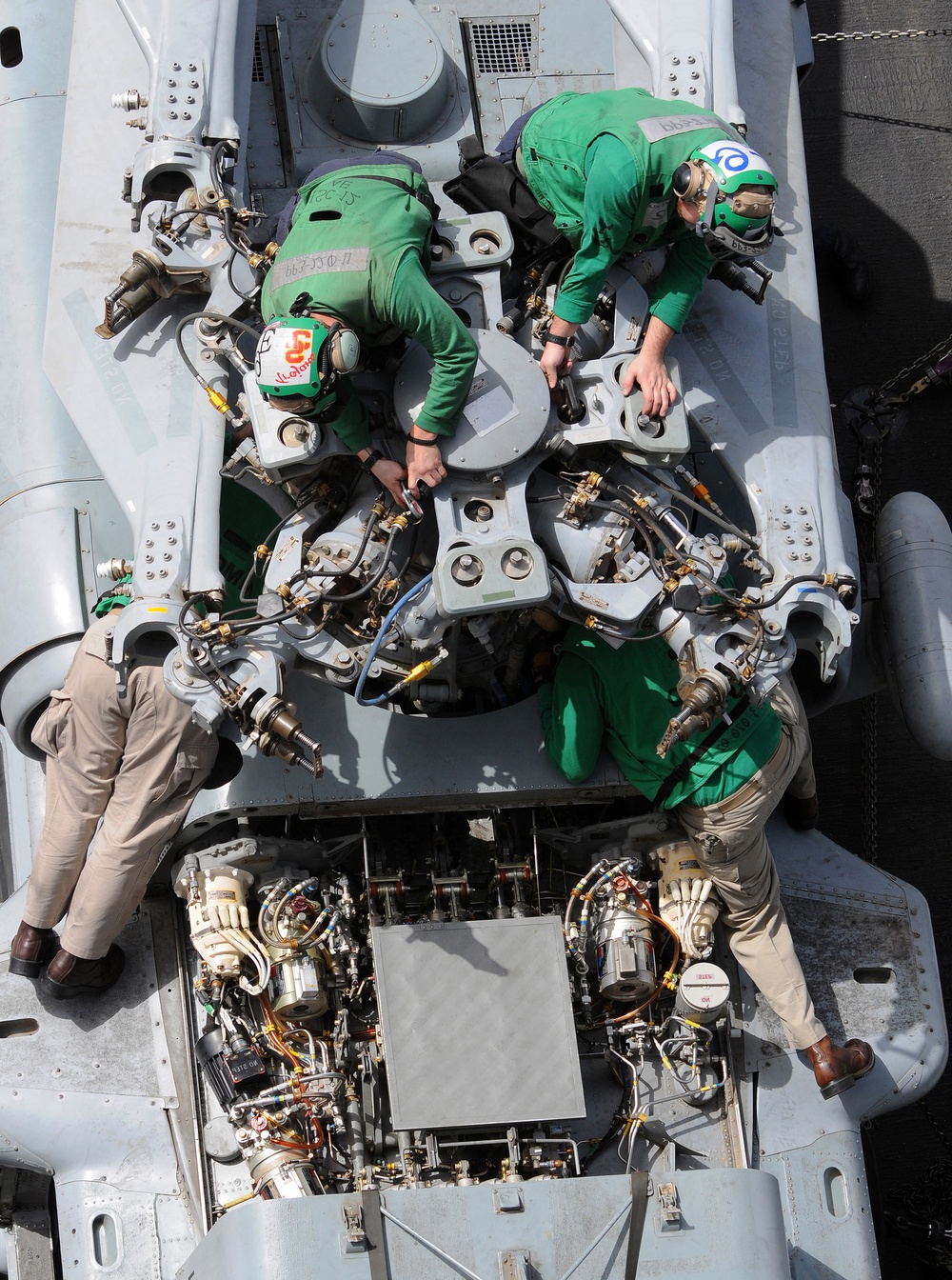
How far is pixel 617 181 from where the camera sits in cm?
691

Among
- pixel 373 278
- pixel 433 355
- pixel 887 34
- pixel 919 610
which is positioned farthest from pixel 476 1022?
pixel 887 34

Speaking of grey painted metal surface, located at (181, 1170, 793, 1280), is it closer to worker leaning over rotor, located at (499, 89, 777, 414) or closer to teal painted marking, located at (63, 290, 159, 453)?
worker leaning over rotor, located at (499, 89, 777, 414)

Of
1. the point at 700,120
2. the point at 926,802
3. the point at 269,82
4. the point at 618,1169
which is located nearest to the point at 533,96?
the point at 269,82

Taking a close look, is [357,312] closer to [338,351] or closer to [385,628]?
[338,351]

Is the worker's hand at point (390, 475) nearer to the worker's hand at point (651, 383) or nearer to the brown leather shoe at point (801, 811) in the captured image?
the worker's hand at point (651, 383)

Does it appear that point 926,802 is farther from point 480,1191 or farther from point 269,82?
point 269,82

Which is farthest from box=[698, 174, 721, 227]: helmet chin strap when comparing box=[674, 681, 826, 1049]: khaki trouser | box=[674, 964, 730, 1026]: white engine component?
box=[674, 964, 730, 1026]: white engine component

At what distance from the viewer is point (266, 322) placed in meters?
6.97

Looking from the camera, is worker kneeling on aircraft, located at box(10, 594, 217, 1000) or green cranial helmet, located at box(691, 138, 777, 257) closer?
green cranial helmet, located at box(691, 138, 777, 257)

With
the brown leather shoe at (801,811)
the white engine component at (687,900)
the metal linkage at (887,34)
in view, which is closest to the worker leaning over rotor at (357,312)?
the white engine component at (687,900)

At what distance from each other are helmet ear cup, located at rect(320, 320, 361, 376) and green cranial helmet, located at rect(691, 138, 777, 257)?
1.25 meters

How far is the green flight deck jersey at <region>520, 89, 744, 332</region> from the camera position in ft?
22.7

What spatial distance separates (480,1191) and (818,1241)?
149 cm

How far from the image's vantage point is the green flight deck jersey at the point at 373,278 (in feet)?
22.2
